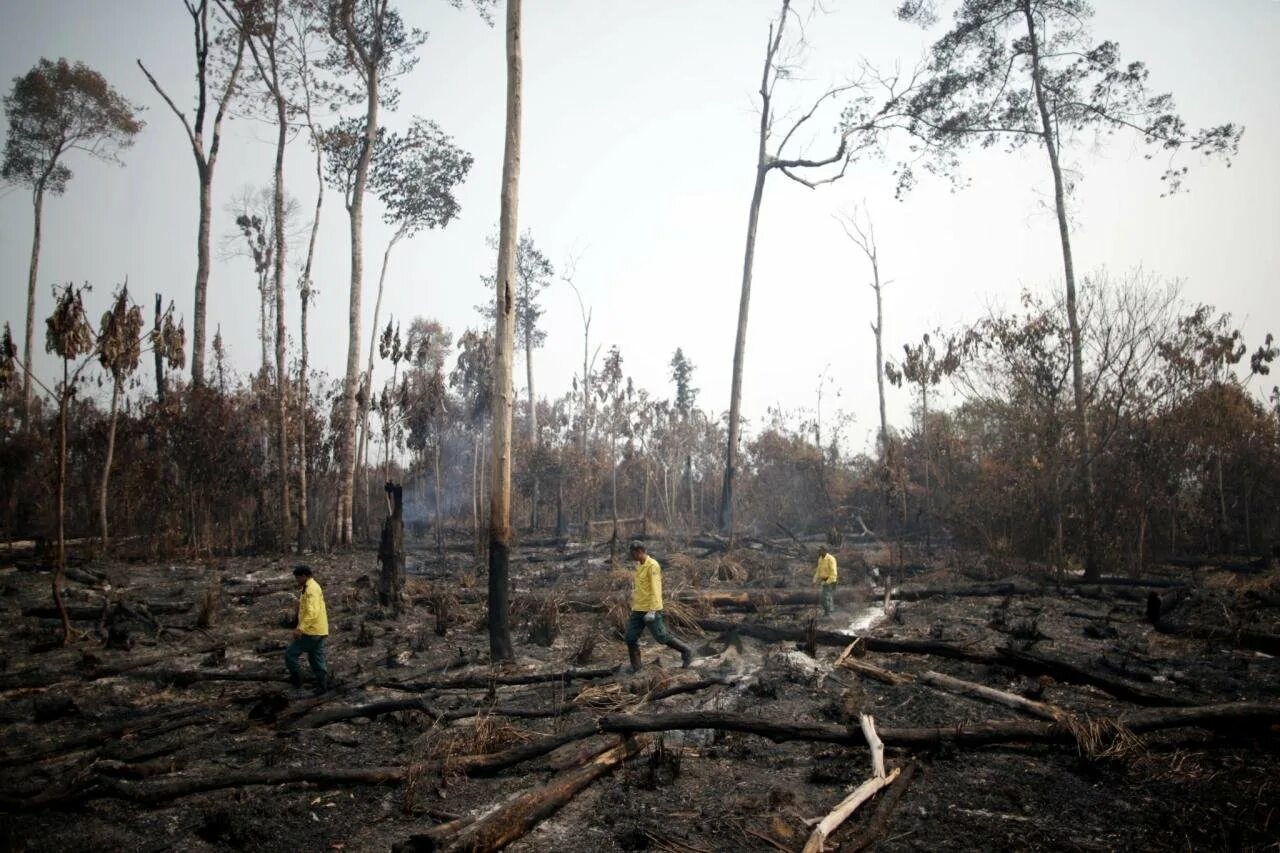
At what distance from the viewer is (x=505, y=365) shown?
9.59m

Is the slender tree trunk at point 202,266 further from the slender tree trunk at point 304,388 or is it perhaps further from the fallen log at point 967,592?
the fallen log at point 967,592

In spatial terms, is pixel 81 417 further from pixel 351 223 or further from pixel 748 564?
pixel 748 564

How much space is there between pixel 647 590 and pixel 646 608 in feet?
0.79

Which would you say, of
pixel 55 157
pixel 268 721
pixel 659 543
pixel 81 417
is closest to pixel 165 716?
pixel 268 721

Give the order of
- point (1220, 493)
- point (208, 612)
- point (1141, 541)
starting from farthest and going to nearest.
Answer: point (1220, 493) → point (1141, 541) → point (208, 612)

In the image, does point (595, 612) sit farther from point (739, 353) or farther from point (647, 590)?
point (739, 353)

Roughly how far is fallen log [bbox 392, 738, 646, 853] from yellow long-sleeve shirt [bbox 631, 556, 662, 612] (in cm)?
333

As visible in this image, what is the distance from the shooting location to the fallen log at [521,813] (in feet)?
13.2

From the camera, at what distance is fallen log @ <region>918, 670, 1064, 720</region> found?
6.46m

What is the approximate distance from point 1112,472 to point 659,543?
1357 centimetres

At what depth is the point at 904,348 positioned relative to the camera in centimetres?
2433

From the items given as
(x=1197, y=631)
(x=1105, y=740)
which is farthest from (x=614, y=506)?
(x=1105, y=740)

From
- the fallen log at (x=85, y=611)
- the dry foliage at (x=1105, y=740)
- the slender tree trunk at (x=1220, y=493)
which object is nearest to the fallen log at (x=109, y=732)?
the fallen log at (x=85, y=611)

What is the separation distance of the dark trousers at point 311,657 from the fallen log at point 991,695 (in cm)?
724
